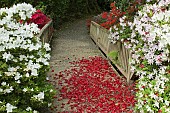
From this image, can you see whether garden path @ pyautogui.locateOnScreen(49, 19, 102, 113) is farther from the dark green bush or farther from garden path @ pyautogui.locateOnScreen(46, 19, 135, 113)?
the dark green bush

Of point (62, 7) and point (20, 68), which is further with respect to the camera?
point (62, 7)

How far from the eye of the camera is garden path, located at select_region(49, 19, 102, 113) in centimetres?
846

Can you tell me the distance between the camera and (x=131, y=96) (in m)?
5.80

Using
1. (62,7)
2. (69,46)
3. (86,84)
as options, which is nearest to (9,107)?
(86,84)

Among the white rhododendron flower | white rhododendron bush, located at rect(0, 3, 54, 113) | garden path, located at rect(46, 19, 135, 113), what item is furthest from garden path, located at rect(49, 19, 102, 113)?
the white rhododendron flower

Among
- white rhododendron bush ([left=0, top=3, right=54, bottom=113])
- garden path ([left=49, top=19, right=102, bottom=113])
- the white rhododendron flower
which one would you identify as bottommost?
garden path ([left=49, top=19, right=102, bottom=113])

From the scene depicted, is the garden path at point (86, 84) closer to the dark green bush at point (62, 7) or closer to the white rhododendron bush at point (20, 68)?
the white rhododendron bush at point (20, 68)

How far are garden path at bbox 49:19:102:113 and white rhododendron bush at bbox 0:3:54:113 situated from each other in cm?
92

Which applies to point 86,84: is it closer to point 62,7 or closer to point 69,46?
point 69,46

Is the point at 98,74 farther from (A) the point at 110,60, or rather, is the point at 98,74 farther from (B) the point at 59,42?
(B) the point at 59,42

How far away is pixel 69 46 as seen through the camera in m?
10.9

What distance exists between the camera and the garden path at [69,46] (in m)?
8.46

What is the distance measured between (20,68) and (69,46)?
666 centimetres

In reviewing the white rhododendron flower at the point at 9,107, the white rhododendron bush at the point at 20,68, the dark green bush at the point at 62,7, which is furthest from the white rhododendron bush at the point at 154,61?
the dark green bush at the point at 62,7
